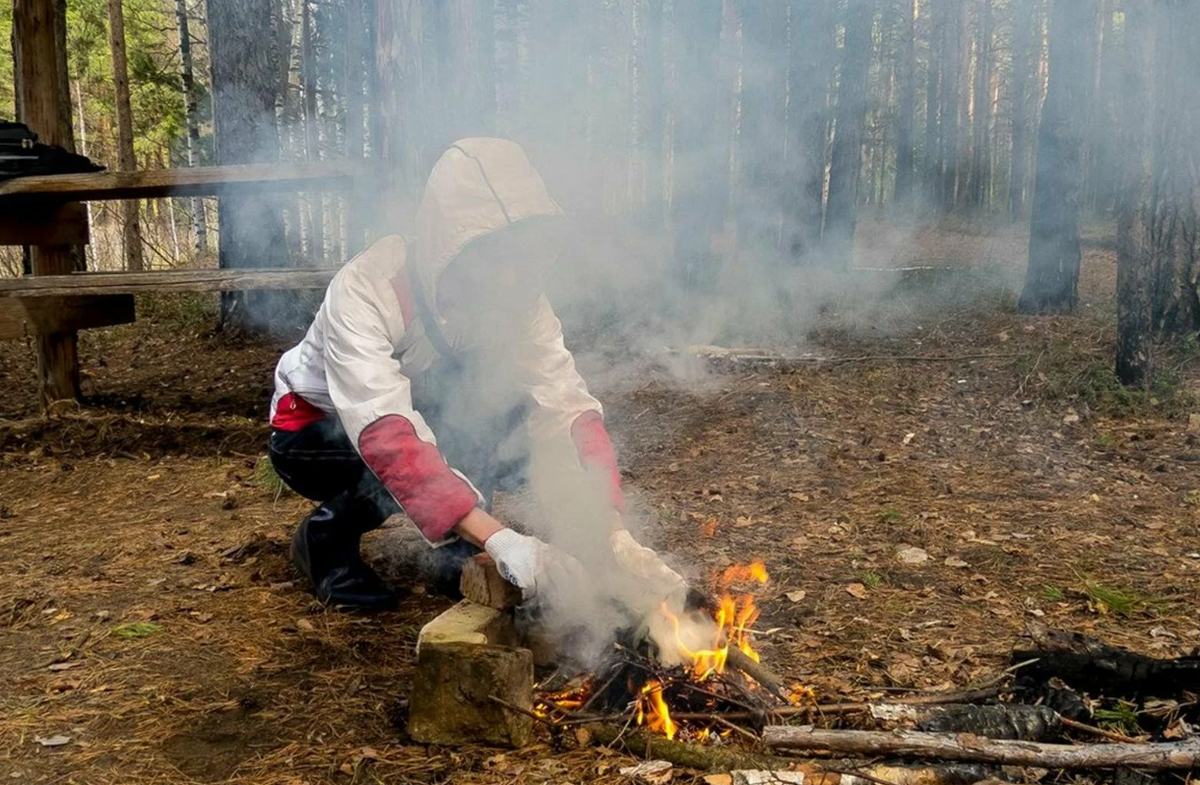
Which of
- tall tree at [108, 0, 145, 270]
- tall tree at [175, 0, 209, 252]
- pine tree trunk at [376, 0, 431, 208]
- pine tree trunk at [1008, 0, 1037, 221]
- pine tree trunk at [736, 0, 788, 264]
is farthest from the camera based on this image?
pine tree trunk at [1008, 0, 1037, 221]

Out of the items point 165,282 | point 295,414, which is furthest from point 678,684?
point 165,282

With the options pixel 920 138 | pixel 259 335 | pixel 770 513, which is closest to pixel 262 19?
pixel 259 335

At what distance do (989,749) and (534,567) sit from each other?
1131 mm

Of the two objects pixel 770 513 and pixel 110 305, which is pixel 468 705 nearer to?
pixel 770 513

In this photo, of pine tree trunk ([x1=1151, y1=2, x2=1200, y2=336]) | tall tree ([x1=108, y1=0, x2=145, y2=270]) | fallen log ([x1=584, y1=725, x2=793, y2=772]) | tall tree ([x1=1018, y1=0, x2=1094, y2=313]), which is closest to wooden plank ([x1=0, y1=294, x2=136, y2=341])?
fallen log ([x1=584, y1=725, x2=793, y2=772])

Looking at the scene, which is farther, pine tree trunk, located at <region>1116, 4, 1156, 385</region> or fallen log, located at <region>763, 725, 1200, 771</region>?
pine tree trunk, located at <region>1116, 4, 1156, 385</region>

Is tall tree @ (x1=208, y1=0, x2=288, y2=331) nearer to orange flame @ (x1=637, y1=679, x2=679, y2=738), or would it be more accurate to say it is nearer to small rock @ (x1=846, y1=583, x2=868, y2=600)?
small rock @ (x1=846, y1=583, x2=868, y2=600)

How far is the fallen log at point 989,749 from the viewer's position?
183 cm

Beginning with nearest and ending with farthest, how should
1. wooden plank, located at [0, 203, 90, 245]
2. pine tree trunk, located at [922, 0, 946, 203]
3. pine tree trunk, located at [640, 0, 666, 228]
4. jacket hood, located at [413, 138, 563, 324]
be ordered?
jacket hood, located at [413, 138, 563, 324]
wooden plank, located at [0, 203, 90, 245]
pine tree trunk, located at [640, 0, 666, 228]
pine tree trunk, located at [922, 0, 946, 203]

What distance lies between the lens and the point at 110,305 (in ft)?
19.5

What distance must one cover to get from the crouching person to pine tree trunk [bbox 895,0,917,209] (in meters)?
24.8

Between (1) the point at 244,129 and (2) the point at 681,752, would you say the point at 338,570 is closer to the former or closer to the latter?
(2) the point at 681,752

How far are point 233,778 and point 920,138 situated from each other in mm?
30029

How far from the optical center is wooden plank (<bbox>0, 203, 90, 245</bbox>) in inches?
222
